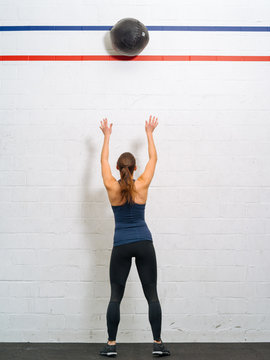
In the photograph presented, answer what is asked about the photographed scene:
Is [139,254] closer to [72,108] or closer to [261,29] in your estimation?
[72,108]

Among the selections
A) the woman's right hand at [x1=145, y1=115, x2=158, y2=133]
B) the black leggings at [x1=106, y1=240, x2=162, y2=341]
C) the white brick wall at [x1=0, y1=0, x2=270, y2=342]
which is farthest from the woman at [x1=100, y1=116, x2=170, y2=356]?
the white brick wall at [x1=0, y1=0, x2=270, y2=342]

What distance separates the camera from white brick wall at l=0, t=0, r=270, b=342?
354 cm

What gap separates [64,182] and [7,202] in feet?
1.90

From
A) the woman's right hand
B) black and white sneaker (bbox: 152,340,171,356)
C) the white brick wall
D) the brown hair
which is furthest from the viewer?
the white brick wall

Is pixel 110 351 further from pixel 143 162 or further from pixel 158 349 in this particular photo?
pixel 143 162

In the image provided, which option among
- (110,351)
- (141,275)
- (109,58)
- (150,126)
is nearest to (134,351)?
(110,351)

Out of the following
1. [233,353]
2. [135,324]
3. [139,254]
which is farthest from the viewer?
[135,324]

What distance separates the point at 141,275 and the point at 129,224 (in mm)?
421

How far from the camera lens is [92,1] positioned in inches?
141

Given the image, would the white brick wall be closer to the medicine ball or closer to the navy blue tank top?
the medicine ball

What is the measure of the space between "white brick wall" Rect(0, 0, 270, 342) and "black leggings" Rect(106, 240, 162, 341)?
59 centimetres

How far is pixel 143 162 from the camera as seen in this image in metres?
3.58

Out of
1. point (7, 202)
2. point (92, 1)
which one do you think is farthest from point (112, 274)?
point (92, 1)

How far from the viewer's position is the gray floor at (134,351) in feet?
10.3
